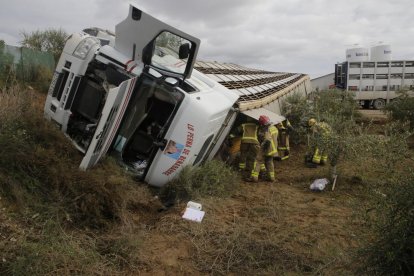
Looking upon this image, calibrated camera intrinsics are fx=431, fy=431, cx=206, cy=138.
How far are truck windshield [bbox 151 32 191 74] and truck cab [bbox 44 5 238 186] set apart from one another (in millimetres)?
15

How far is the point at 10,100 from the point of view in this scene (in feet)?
19.1

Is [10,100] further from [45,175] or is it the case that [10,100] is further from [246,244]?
[246,244]

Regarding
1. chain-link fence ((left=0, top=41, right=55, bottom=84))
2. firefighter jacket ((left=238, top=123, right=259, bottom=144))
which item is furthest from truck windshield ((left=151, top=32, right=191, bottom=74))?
chain-link fence ((left=0, top=41, right=55, bottom=84))

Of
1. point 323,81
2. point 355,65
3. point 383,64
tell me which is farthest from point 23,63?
point 323,81

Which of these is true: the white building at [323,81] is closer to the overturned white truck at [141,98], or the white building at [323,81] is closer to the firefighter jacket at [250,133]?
the firefighter jacket at [250,133]

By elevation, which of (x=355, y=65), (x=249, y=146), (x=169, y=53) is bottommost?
(x=249, y=146)

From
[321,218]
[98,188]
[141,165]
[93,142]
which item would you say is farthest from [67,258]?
[321,218]

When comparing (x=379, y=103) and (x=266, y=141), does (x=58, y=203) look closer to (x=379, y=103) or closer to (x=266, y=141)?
(x=266, y=141)

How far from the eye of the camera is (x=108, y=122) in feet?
16.9

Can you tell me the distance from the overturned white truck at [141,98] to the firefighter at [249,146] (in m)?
1.62

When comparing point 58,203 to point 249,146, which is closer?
point 58,203

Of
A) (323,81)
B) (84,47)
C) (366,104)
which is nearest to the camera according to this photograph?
(84,47)

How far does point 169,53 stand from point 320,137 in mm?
3162

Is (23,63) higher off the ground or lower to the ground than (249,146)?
higher
